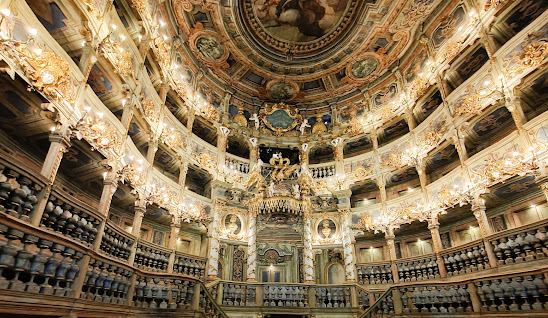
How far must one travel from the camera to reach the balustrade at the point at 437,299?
9578 mm

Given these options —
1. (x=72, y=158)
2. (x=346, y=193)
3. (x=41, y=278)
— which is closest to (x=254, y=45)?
(x=346, y=193)

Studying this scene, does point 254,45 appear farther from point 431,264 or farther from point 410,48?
point 431,264

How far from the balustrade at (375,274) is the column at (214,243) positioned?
314 inches

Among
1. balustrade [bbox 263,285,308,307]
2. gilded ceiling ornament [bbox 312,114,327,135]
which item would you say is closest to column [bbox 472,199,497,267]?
balustrade [bbox 263,285,308,307]

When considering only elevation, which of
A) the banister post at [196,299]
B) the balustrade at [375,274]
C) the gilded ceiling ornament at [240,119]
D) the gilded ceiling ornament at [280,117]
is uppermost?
the gilded ceiling ornament at [280,117]

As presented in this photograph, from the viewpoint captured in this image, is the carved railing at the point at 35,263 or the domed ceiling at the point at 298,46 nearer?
the carved railing at the point at 35,263

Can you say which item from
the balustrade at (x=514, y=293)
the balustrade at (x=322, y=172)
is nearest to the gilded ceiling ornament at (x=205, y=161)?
the balustrade at (x=322, y=172)

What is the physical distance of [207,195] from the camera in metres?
18.9

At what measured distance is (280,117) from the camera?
23.0m

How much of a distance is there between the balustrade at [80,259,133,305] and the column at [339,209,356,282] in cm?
1177

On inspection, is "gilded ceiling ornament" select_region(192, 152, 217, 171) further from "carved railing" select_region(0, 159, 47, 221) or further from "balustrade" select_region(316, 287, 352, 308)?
"carved railing" select_region(0, 159, 47, 221)

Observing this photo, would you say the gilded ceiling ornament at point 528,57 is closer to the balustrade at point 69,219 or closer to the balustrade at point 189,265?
the balustrade at point 69,219

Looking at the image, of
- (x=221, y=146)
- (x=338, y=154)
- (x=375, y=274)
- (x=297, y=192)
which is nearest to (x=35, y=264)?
(x=297, y=192)

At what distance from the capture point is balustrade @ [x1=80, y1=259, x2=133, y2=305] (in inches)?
294
